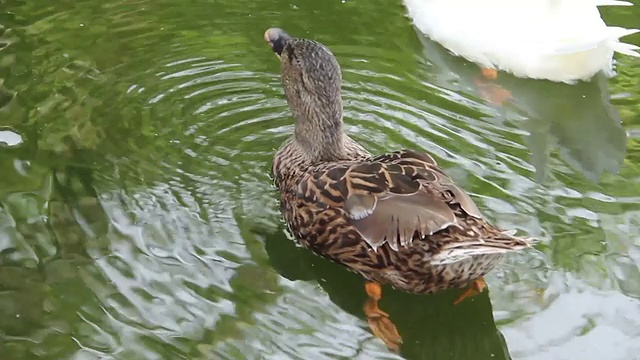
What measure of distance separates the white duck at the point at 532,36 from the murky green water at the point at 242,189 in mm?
107

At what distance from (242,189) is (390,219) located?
0.99 metres

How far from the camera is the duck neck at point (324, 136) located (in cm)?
379

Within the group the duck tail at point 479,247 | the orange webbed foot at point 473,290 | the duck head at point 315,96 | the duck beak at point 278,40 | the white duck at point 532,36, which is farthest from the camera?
the white duck at point 532,36

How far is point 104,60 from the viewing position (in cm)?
480

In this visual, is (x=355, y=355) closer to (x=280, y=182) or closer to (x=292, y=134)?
(x=280, y=182)

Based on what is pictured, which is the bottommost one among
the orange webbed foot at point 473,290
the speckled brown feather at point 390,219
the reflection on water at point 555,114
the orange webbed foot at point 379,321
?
the orange webbed foot at point 379,321

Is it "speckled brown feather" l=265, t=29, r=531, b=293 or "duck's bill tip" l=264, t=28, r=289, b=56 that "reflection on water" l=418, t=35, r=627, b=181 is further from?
"duck's bill tip" l=264, t=28, r=289, b=56

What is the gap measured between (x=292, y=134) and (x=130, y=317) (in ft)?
4.76

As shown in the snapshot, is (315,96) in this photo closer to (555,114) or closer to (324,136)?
(324,136)

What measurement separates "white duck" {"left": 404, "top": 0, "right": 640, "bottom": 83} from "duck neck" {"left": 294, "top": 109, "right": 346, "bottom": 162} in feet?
5.08

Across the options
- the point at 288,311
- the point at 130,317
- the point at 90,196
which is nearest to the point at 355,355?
the point at 288,311

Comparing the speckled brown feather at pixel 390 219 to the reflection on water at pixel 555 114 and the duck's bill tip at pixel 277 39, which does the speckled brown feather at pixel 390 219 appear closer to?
the duck's bill tip at pixel 277 39

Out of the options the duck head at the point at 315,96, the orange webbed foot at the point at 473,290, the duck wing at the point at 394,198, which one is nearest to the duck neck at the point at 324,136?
the duck head at the point at 315,96

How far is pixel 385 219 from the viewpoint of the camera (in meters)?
3.01
